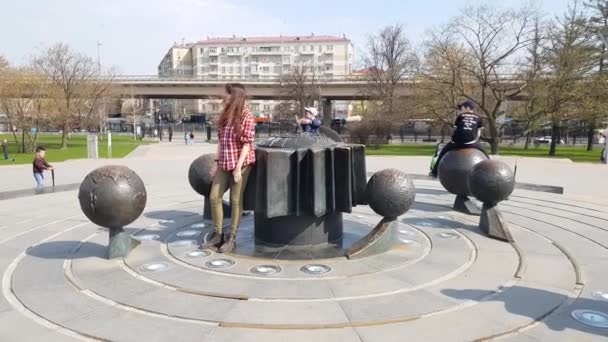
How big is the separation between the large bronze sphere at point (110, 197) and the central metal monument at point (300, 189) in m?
1.60

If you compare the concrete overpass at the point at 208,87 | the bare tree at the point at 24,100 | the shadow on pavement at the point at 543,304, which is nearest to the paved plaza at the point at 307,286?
the shadow on pavement at the point at 543,304

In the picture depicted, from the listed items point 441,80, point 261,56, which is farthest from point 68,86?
point 261,56

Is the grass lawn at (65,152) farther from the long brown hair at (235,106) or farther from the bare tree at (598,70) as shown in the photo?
the bare tree at (598,70)

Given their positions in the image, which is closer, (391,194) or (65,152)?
(391,194)

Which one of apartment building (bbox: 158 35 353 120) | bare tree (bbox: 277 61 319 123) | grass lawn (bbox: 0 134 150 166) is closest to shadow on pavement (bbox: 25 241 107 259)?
grass lawn (bbox: 0 134 150 166)

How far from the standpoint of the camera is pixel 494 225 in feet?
23.8

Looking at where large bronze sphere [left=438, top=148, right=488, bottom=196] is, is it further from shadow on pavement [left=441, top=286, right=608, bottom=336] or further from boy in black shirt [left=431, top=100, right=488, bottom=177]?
shadow on pavement [left=441, top=286, right=608, bottom=336]

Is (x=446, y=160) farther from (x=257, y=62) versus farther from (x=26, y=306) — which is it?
(x=257, y=62)

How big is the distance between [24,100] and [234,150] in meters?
32.5

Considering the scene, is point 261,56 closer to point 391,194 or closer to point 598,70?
point 598,70

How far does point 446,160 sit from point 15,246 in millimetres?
7919

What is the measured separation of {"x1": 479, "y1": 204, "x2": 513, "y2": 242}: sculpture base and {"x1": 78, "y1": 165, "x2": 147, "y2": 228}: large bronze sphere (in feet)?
17.4

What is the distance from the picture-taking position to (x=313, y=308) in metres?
4.49

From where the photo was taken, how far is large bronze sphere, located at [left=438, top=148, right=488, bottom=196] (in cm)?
919
